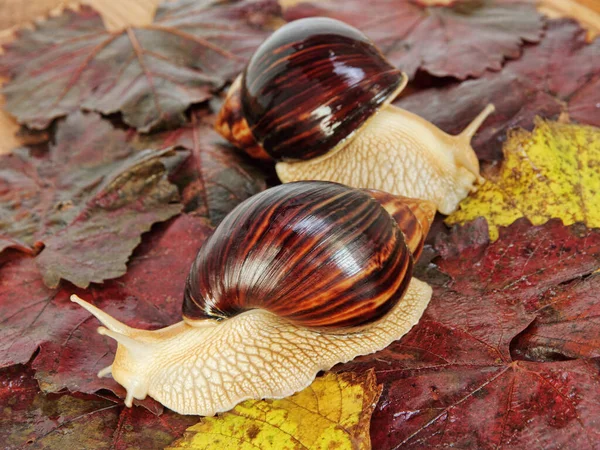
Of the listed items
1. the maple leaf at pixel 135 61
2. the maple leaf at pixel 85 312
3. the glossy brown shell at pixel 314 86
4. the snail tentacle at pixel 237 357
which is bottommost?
the maple leaf at pixel 85 312

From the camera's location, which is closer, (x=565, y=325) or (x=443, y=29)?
(x=565, y=325)

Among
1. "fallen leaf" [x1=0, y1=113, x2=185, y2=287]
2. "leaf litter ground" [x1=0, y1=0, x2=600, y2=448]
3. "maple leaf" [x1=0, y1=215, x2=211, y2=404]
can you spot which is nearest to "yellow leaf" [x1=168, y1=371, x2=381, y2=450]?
"leaf litter ground" [x1=0, y1=0, x2=600, y2=448]

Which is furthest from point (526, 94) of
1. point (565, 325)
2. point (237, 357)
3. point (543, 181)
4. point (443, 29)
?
point (237, 357)

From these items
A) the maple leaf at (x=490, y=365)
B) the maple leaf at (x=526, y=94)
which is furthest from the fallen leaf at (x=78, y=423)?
the maple leaf at (x=526, y=94)

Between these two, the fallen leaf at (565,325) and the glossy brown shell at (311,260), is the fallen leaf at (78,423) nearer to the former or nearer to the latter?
the glossy brown shell at (311,260)

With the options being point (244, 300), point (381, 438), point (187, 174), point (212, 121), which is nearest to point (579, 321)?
point (381, 438)

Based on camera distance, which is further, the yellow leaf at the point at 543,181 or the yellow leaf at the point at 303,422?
the yellow leaf at the point at 543,181

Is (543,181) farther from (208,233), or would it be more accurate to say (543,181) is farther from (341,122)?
(208,233)
